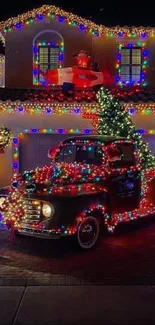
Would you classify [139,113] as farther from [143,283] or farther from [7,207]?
[143,283]

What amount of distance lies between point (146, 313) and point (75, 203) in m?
2.70

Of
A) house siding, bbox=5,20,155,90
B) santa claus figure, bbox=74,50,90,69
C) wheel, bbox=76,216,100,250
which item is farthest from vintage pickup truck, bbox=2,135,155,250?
house siding, bbox=5,20,155,90

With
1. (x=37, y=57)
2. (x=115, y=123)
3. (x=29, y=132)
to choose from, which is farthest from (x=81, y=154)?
(x=37, y=57)

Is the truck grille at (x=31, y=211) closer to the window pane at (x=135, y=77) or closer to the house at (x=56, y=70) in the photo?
the house at (x=56, y=70)

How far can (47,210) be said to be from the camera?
7477 mm

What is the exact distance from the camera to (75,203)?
7.57 metres

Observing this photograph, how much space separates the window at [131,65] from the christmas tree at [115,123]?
12.9 feet

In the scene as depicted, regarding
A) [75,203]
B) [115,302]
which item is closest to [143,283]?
[115,302]

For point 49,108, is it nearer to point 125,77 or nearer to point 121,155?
point 125,77

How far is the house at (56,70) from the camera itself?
13844 mm

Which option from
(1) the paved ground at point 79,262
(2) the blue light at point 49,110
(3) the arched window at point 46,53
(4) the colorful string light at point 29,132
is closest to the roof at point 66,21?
(3) the arched window at point 46,53

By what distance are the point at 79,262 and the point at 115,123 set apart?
204 inches

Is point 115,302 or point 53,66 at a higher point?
point 53,66

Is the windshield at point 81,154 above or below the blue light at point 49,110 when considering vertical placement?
below
